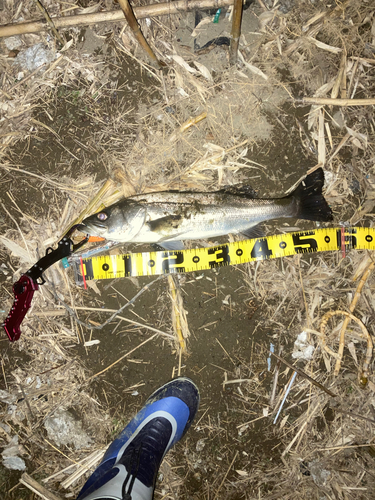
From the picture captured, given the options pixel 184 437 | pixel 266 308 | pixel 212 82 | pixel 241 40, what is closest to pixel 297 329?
pixel 266 308

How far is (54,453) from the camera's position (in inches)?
167

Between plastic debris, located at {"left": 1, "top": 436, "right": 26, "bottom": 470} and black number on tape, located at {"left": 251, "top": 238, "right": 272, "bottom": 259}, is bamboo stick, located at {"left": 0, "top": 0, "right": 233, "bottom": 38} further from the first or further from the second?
plastic debris, located at {"left": 1, "top": 436, "right": 26, "bottom": 470}

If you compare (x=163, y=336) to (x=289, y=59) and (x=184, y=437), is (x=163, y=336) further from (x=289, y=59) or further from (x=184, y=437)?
(x=289, y=59)

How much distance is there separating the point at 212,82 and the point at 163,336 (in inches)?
141

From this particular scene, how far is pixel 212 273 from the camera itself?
4.16 metres

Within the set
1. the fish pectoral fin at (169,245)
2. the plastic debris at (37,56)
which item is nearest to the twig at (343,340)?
the fish pectoral fin at (169,245)

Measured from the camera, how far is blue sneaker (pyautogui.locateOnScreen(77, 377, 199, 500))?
345 centimetres

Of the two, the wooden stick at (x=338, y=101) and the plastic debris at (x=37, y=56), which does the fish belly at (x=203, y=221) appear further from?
the plastic debris at (x=37, y=56)

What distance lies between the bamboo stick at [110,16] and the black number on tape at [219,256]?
123 inches

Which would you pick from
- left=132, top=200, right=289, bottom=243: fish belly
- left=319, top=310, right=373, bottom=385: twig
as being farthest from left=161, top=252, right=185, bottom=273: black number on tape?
left=319, top=310, right=373, bottom=385: twig

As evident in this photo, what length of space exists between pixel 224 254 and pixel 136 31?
2.94 m

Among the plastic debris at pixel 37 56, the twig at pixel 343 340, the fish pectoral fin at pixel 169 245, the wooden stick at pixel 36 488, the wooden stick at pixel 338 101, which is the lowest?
the wooden stick at pixel 36 488

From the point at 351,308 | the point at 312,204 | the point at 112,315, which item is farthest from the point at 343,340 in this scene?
the point at 112,315

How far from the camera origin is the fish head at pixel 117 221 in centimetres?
370
